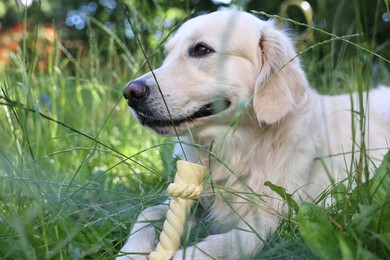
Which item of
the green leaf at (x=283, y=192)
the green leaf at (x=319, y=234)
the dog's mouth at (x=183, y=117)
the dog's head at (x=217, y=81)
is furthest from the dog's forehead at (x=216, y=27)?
the green leaf at (x=319, y=234)

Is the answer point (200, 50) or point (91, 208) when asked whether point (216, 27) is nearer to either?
point (200, 50)

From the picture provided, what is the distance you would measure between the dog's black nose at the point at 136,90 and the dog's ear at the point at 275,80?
0.45m

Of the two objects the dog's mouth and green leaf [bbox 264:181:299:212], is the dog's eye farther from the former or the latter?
green leaf [bbox 264:181:299:212]

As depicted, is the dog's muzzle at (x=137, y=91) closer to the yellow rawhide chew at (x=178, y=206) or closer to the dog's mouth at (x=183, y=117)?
the dog's mouth at (x=183, y=117)

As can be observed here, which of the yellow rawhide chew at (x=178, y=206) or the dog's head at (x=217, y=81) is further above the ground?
the dog's head at (x=217, y=81)

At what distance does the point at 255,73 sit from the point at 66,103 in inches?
82.9

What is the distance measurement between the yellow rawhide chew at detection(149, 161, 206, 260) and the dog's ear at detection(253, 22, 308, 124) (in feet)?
1.88

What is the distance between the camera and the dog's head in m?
1.99

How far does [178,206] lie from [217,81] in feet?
2.18

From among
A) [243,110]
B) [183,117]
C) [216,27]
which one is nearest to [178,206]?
[183,117]

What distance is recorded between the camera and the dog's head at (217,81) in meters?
1.99

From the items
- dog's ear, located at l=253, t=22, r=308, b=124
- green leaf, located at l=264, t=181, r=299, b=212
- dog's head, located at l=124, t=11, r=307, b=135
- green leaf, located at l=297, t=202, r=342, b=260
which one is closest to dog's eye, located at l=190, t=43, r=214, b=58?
dog's head, located at l=124, t=11, r=307, b=135

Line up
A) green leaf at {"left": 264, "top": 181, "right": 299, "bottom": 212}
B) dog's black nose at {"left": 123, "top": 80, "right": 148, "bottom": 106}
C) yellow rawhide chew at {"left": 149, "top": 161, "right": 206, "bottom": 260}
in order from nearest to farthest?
1. yellow rawhide chew at {"left": 149, "top": 161, "right": 206, "bottom": 260}
2. green leaf at {"left": 264, "top": 181, "right": 299, "bottom": 212}
3. dog's black nose at {"left": 123, "top": 80, "right": 148, "bottom": 106}

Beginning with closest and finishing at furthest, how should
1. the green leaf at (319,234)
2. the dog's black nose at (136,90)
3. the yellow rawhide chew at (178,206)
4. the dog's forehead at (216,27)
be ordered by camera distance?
the green leaf at (319,234), the yellow rawhide chew at (178,206), the dog's black nose at (136,90), the dog's forehead at (216,27)
